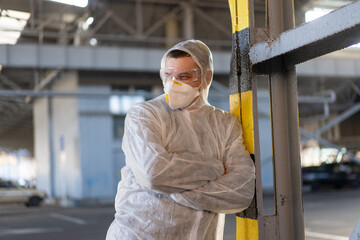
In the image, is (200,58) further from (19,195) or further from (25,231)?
→ (19,195)

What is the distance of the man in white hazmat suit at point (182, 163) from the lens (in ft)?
6.63

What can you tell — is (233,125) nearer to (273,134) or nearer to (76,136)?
(273,134)

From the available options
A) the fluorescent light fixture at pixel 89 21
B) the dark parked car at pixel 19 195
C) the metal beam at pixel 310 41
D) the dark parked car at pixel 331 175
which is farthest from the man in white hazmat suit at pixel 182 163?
the dark parked car at pixel 331 175

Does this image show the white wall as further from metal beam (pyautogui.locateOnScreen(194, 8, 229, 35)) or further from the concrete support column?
metal beam (pyautogui.locateOnScreen(194, 8, 229, 35))

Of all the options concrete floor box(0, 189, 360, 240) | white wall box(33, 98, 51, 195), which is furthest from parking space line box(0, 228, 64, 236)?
white wall box(33, 98, 51, 195)

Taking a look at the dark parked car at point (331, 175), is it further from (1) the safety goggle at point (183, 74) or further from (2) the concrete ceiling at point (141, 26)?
(1) the safety goggle at point (183, 74)

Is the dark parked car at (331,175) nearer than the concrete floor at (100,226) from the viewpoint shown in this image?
No

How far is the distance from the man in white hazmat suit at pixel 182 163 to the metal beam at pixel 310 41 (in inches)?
11.7

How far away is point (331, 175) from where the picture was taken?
2283cm

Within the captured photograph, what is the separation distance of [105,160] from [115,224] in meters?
17.8

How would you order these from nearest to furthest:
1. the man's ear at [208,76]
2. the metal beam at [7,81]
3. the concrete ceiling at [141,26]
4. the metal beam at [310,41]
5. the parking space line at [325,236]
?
the metal beam at [310,41] < the man's ear at [208,76] < the parking space line at [325,236] < the concrete ceiling at [141,26] < the metal beam at [7,81]

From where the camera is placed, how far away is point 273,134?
228cm

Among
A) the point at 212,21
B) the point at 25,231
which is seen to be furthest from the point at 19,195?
the point at 212,21

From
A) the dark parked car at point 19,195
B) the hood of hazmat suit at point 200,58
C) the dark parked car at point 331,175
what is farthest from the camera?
the dark parked car at point 331,175
